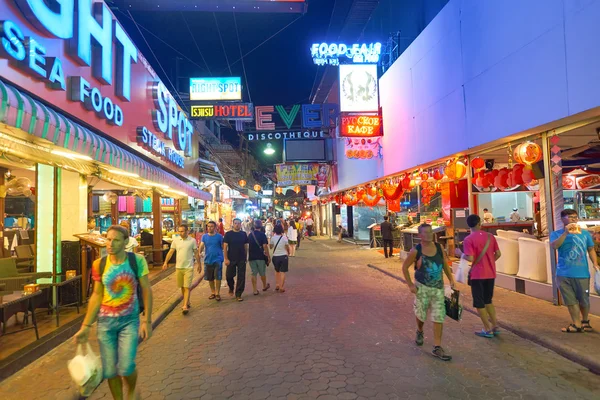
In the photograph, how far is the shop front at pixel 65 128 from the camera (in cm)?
564

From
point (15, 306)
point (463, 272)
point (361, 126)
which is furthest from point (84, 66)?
point (361, 126)

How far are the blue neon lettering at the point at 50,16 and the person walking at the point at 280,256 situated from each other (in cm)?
598

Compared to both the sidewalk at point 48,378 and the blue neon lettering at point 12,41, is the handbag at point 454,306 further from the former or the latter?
the blue neon lettering at point 12,41

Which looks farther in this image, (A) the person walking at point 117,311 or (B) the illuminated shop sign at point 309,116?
(B) the illuminated shop sign at point 309,116

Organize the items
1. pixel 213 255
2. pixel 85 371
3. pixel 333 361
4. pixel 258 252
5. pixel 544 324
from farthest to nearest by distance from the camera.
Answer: pixel 258 252
pixel 213 255
pixel 544 324
pixel 333 361
pixel 85 371

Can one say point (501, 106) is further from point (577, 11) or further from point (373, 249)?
point (373, 249)

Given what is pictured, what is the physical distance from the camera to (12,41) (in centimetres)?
550

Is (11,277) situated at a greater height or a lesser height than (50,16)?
lesser

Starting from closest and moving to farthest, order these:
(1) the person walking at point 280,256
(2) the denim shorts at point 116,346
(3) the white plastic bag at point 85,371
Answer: (3) the white plastic bag at point 85,371 < (2) the denim shorts at point 116,346 < (1) the person walking at point 280,256

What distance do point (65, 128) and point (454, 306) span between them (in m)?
6.15

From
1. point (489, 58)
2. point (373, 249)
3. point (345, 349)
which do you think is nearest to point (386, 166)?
point (373, 249)

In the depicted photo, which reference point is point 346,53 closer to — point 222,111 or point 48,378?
point 222,111

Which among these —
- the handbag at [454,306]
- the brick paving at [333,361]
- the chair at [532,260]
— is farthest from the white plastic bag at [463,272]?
the chair at [532,260]

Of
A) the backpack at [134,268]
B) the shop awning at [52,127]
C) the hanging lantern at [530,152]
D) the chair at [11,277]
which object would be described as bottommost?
the chair at [11,277]
